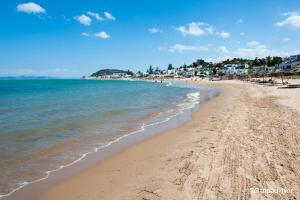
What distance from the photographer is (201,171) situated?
22.5 feet

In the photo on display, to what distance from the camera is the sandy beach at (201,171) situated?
568cm

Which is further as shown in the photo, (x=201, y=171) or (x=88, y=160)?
(x=88, y=160)

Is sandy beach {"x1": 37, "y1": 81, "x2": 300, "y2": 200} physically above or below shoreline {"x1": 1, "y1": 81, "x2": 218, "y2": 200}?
above

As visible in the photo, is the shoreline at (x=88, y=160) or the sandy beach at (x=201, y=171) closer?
the sandy beach at (x=201, y=171)

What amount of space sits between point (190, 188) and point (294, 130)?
6.72 meters

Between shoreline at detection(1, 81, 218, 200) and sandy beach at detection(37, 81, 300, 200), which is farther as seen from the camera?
shoreline at detection(1, 81, 218, 200)

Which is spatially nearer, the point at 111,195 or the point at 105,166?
the point at 111,195

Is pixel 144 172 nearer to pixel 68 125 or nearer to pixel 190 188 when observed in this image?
pixel 190 188

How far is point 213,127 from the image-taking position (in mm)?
13008

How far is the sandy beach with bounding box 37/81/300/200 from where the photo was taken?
224 inches

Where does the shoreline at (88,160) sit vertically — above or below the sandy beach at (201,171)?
below

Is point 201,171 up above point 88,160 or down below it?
above

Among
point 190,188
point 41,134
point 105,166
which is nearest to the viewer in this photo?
point 190,188

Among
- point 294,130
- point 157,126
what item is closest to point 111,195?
point 294,130
